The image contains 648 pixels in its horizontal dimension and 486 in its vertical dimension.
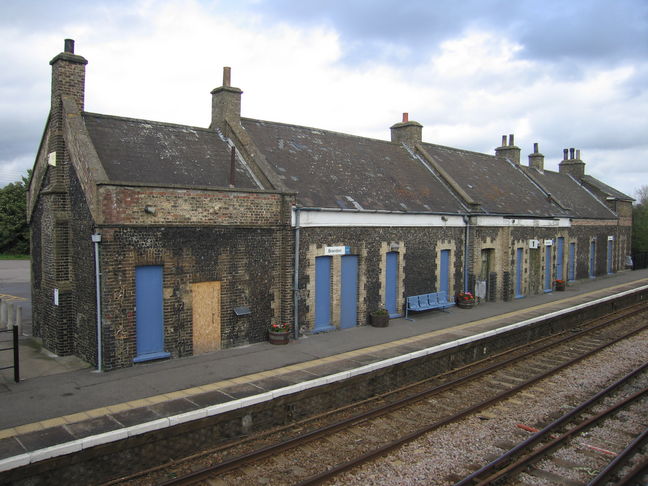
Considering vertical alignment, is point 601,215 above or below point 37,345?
above

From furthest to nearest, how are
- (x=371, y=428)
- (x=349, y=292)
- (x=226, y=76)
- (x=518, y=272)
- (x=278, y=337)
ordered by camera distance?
(x=518, y=272)
(x=226, y=76)
(x=349, y=292)
(x=278, y=337)
(x=371, y=428)

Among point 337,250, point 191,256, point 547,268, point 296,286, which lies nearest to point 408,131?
point 547,268

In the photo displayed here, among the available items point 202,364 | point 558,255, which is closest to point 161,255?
point 202,364

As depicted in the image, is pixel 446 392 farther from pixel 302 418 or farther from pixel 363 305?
pixel 363 305

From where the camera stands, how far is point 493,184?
2584 cm

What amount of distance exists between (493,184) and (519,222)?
3.37m

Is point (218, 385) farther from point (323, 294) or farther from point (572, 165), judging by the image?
point (572, 165)

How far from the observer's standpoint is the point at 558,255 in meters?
27.1

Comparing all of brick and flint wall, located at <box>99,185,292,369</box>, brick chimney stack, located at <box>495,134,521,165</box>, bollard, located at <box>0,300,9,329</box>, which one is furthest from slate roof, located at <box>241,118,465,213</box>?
brick chimney stack, located at <box>495,134,521,165</box>

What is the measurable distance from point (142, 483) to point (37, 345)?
8.42 metres

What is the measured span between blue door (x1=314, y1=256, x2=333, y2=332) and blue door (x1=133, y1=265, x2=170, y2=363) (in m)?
4.88

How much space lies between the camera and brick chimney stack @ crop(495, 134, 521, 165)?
31.6 metres

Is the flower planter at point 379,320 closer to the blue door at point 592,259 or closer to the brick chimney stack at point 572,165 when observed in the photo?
the blue door at point 592,259

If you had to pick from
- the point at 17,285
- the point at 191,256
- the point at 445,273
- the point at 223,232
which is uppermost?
the point at 223,232
